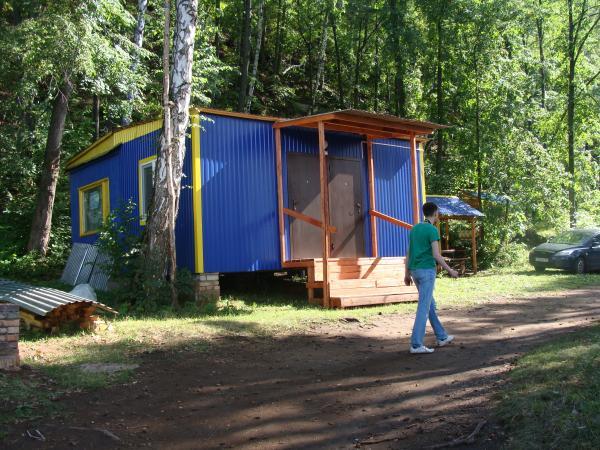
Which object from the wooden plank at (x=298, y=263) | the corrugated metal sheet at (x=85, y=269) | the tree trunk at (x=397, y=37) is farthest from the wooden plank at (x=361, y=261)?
the tree trunk at (x=397, y=37)

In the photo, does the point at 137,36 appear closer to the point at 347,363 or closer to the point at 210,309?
the point at 210,309

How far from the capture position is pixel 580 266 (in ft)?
57.2

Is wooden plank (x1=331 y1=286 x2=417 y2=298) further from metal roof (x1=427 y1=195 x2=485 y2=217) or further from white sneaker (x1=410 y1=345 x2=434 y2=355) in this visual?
metal roof (x1=427 y1=195 x2=485 y2=217)

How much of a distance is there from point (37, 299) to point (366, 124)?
22.6ft

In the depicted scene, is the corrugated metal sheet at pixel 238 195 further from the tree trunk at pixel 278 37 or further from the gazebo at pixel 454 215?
the tree trunk at pixel 278 37

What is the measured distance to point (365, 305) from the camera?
1070 centimetres

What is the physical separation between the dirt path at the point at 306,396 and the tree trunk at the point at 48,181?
35.1 feet

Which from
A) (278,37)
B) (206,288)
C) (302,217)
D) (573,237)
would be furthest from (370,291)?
(278,37)

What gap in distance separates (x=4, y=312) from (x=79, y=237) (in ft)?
35.7

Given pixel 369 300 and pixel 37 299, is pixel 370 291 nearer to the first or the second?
pixel 369 300

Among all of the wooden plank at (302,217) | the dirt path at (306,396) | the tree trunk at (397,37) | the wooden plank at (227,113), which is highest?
the tree trunk at (397,37)

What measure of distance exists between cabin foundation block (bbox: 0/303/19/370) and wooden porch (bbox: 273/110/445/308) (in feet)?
19.1

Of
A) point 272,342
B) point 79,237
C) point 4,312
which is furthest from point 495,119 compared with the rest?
point 4,312

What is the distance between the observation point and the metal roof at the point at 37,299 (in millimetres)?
7449
